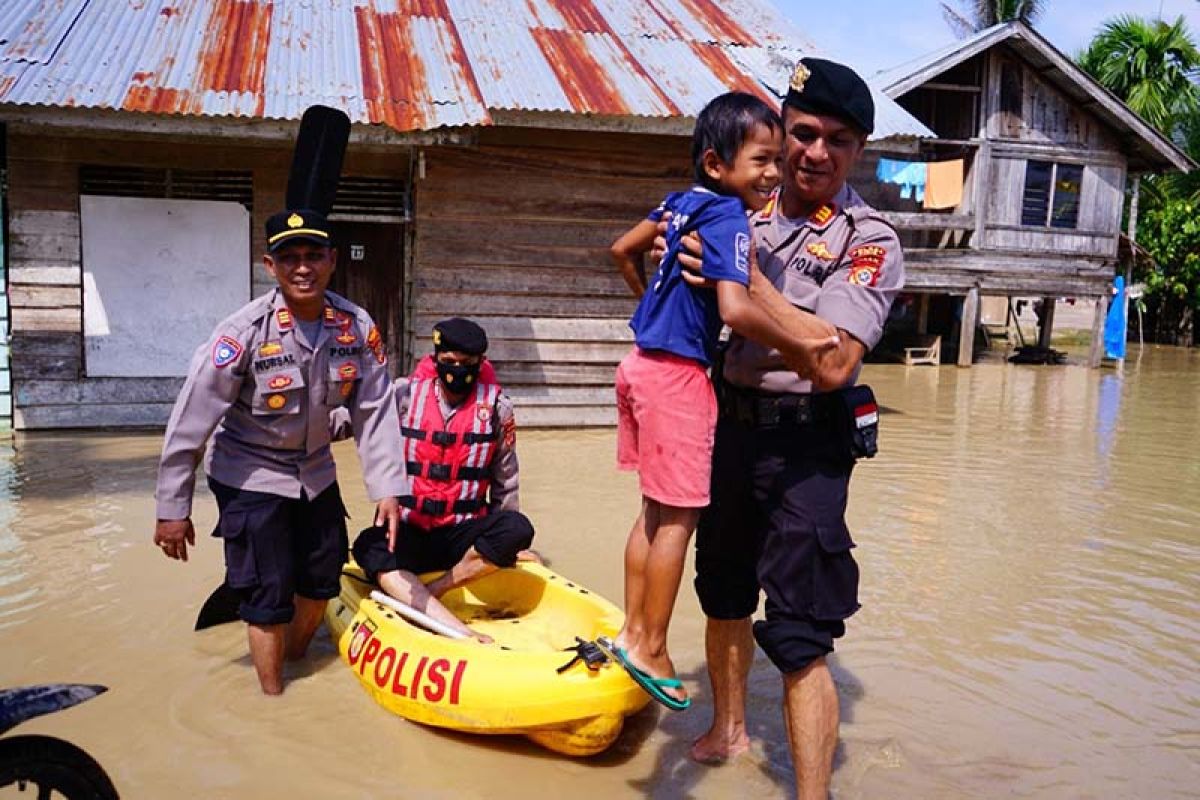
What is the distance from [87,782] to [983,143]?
→ 798 inches

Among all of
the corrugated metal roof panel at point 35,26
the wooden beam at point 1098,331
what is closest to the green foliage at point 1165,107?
the wooden beam at point 1098,331

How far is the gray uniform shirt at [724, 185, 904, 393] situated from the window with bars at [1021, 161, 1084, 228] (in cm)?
1888

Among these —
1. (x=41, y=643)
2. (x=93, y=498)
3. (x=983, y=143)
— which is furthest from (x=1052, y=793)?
A: (x=983, y=143)

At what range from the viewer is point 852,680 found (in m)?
4.39

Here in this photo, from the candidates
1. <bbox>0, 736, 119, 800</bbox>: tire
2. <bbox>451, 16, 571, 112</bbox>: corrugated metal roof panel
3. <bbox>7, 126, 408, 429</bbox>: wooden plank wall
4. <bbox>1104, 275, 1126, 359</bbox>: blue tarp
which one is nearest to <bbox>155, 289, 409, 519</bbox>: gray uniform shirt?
<bbox>0, 736, 119, 800</bbox>: tire

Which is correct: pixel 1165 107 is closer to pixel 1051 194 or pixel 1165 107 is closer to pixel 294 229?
pixel 1051 194

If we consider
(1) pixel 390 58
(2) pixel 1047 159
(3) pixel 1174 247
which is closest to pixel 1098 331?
(2) pixel 1047 159

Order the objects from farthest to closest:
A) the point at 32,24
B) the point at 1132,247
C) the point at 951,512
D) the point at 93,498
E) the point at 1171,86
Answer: the point at 1171,86 → the point at 1132,247 → the point at 32,24 → the point at 951,512 → the point at 93,498

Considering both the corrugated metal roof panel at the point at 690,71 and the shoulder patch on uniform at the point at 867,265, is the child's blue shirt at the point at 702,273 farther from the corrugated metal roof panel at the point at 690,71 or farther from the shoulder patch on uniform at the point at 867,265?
the corrugated metal roof panel at the point at 690,71

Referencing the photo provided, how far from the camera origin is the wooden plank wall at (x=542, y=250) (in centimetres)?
965

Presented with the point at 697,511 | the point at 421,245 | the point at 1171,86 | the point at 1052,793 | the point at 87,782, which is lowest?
the point at 1052,793

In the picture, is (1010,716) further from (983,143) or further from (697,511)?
(983,143)

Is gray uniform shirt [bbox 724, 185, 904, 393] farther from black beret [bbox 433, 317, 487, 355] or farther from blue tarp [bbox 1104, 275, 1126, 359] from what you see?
blue tarp [bbox 1104, 275, 1126, 359]

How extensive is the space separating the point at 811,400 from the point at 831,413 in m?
0.07
